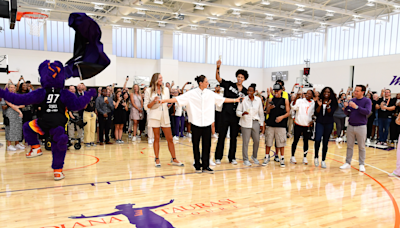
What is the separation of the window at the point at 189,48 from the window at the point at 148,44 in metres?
1.17

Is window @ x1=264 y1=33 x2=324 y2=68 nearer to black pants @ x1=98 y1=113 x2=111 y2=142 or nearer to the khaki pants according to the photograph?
black pants @ x1=98 y1=113 x2=111 y2=142

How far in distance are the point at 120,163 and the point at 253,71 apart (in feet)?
56.1

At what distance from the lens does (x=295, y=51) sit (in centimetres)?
1970

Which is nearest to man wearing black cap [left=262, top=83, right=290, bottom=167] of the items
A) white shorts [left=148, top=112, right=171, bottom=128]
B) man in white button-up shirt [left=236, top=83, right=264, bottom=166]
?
man in white button-up shirt [left=236, top=83, right=264, bottom=166]

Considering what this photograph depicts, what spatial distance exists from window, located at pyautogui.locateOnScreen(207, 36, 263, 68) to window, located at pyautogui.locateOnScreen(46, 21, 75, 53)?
345 inches

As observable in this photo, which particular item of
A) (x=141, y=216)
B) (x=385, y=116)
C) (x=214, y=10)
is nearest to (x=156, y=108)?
(x=141, y=216)

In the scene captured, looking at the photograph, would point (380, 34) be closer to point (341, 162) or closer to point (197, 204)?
point (341, 162)

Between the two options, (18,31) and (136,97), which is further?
(18,31)

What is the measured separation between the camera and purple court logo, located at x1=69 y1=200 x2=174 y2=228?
3.08 metres

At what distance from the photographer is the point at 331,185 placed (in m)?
4.75

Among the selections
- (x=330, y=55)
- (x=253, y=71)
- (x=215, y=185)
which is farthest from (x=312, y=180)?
(x=253, y=71)

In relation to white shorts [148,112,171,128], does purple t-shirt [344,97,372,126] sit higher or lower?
higher

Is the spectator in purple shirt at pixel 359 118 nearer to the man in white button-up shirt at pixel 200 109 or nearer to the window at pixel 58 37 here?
the man in white button-up shirt at pixel 200 109

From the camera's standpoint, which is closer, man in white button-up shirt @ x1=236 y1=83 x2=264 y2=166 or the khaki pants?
man in white button-up shirt @ x1=236 y1=83 x2=264 y2=166
